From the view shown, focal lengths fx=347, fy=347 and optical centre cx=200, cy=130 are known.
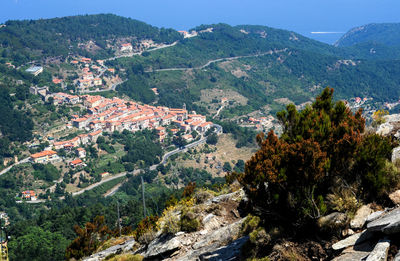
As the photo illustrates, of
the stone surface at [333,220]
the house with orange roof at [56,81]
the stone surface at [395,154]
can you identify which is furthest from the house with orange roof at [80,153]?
the stone surface at [333,220]

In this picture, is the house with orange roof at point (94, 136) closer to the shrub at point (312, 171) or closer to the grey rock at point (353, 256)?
the shrub at point (312, 171)

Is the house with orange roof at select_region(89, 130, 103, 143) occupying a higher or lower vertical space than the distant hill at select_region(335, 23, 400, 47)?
lower

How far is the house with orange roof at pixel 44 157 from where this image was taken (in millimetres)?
59406

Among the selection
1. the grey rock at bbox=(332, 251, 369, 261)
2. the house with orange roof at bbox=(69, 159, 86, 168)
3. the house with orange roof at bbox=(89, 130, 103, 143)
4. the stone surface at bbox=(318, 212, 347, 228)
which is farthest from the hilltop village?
the grey rock at bbox=(332, 251, 369, 261)

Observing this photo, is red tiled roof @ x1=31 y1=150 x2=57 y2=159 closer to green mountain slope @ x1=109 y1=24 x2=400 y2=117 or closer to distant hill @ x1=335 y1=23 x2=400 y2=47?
green mountain slope @ x1=109 y1=24 x2=400 y2=117

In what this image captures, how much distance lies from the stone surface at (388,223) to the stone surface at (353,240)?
16cm

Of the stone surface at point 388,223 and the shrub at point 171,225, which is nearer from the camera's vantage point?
the stone surface at point 388,223

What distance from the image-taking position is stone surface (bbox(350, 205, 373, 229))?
582 centimetres

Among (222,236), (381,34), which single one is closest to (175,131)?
(222,236)

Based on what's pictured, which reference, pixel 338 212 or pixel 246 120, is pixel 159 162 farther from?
pixel 338 212

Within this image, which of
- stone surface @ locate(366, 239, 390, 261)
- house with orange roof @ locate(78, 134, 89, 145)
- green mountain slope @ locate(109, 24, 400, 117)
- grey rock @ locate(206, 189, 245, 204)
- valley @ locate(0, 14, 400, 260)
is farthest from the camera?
green mountain slope @ locate(109, 24, 400, 117)

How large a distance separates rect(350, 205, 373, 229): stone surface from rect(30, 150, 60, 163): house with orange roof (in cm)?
6137

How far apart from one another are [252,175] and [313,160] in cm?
119

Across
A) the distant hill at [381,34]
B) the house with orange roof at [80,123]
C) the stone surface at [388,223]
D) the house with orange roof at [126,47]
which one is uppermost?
the house with orange roof at [126,47]
